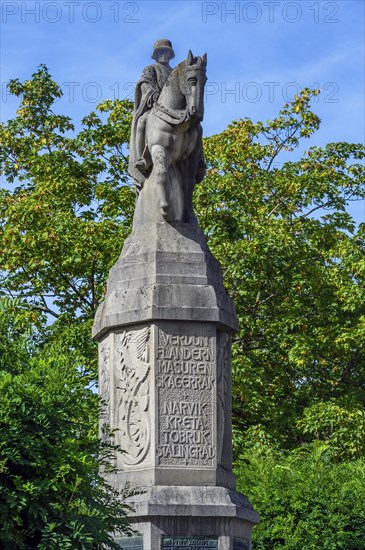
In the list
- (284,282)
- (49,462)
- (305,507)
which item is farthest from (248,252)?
(49,462)

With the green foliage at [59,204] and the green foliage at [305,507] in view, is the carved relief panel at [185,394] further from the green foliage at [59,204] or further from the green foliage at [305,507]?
the green foliage at [59,204]

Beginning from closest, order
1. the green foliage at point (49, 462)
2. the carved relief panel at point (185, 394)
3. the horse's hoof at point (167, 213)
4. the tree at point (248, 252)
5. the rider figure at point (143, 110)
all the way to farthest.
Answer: the green foliage at point (49, 462), the carved relief panel at point (185, 394), the horse's hoof at point (167, 213), the rider figure at point (143, 110), the tree at point (248, 252)

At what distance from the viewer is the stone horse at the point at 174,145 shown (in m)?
14.4

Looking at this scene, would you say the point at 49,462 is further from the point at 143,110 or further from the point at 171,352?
the point at 143,110

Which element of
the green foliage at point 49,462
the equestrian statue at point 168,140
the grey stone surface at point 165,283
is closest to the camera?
the green foliage at point 49,462

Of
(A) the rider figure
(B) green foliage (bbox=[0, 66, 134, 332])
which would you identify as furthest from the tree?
(A) the rider figure

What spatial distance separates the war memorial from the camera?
13.1 metres

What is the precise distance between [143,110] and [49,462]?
5235mm

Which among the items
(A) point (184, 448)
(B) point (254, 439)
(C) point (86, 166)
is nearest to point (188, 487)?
(A) point (184, 448)

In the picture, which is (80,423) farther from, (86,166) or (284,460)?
(86,166)

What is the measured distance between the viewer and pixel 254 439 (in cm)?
→ 2414

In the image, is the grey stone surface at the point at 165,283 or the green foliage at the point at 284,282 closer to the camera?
the grey stone surface at the point at 165,283

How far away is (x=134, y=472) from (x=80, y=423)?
7.23ft

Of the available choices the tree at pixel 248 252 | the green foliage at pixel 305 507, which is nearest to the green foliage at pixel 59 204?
the tree at pixel 248 252
